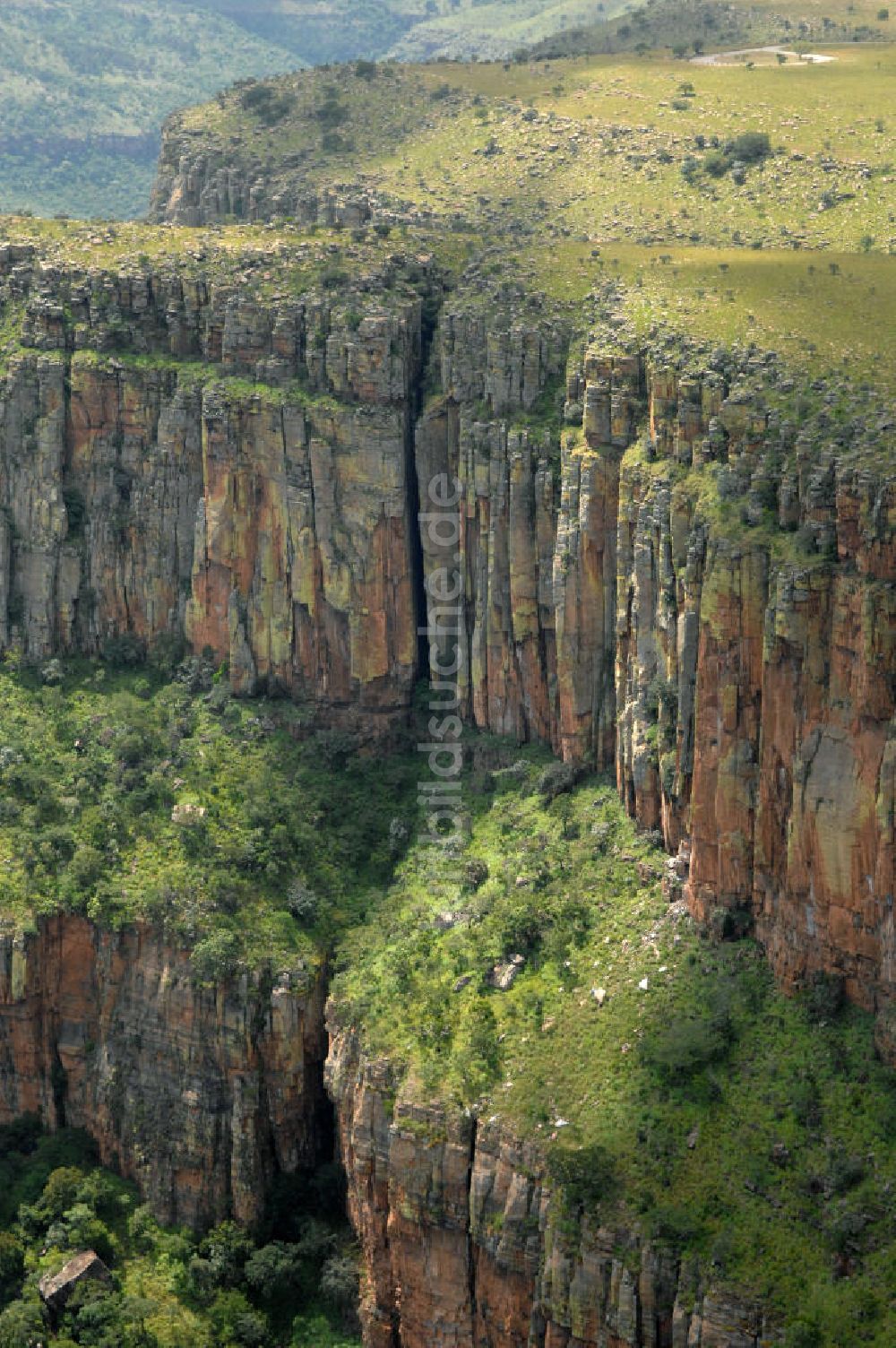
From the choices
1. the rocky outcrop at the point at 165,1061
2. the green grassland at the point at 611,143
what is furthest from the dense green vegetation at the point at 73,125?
the rocky outcrop at the point at 165,1061

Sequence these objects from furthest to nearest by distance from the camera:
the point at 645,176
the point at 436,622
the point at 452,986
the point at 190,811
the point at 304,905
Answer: the point at 645,176 < the point at 436,622 < the point at 190,811 < the point at 304,905 < the point at 452,986

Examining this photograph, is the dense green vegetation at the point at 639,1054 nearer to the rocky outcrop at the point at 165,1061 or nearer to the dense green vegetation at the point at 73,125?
the rocky outcrop at the point at 165,1061

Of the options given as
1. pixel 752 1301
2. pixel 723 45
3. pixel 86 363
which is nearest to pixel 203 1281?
pixel 752 1301

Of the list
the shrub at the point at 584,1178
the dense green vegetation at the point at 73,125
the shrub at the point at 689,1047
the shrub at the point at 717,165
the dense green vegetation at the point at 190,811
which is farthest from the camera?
the dense green vegetation at the point at 73,125

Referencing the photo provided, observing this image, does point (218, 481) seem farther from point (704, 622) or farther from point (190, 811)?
point (704, 622)

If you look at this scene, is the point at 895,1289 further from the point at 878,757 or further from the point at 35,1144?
the point at 35,1144

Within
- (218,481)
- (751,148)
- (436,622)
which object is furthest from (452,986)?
(751,148)

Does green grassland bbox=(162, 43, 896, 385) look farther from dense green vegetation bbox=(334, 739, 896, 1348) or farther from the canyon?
dense green vegetation bbox=(334, 739, 896, 1348)
